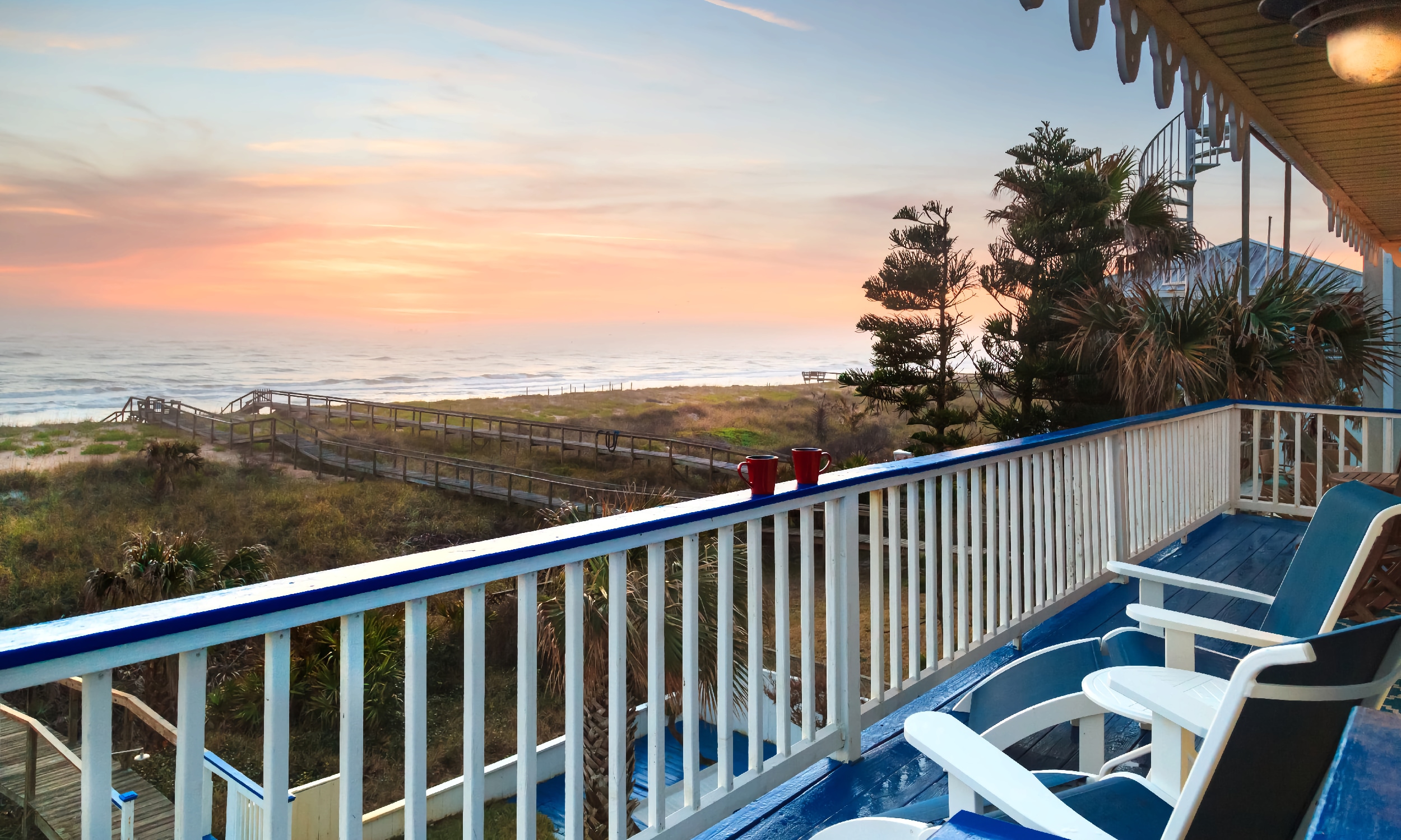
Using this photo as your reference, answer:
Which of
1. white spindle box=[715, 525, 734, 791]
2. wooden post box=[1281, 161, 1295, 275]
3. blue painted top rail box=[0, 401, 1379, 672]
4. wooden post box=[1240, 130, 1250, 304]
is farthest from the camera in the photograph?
wooden post box=[1281, 161, 1295, 275]

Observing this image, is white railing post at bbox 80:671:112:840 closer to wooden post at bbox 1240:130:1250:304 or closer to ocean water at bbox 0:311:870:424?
wooden post at bbox 1240:130:1250:304

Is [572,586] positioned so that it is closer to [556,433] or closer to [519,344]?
[556,433]

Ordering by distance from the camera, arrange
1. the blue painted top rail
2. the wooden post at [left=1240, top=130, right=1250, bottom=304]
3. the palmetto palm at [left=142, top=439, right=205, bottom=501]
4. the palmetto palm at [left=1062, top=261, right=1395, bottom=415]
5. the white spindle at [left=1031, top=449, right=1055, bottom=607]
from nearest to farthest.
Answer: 1. the blue painted top rail
2. the white spindle at [left=1031, top=449, right=1055, bottom=607]
3. the palmetto palm at [left=1062, top=261, right=1395, bottom=415]
4. the wooden post at [left=1240, top=130, right=1250, bottom=304]
5. the palmetto palm at [left=142, top=439, right=205, bottom=501]

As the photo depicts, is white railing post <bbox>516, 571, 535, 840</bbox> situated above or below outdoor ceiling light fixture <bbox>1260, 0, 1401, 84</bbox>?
below

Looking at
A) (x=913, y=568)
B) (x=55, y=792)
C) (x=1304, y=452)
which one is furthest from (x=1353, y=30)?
(x=55, y=792)

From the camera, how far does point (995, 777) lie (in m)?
1.06

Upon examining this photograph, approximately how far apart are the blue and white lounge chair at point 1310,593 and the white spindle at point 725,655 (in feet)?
2.83

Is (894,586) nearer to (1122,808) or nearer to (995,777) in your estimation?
(1122,808)

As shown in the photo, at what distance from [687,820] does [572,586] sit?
583 millimetres

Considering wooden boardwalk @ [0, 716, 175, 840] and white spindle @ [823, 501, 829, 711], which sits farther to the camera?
wooden boardwalk @ [0, 716, 175, 840]

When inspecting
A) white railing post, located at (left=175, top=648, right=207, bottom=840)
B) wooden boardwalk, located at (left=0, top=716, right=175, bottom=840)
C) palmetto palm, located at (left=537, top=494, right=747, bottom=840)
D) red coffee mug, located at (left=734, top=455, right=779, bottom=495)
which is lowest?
wooden boardwalk, located at (left=0, top=716, right=175, bottom=840)

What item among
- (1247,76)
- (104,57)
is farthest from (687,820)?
(104,57)

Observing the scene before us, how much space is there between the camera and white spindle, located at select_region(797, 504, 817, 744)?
1856 mm

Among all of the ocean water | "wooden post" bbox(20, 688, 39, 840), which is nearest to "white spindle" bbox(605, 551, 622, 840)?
"wooden post" bbox(20, 688, 39, 840)
